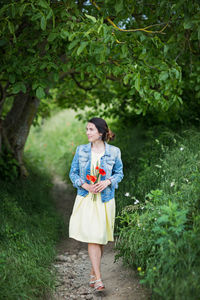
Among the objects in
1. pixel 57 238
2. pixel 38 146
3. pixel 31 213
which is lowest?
pixel 57 238

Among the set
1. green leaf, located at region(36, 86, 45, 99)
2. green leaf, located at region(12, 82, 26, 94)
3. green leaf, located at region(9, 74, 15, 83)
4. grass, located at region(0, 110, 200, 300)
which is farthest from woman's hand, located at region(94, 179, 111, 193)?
green leaf, located at region(9, 74, 15, 83)

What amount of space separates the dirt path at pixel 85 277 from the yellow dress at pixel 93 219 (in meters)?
0.51

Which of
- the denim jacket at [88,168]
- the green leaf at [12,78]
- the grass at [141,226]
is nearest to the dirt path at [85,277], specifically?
the grass at [141,226]

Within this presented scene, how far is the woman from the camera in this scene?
3582 millimetres

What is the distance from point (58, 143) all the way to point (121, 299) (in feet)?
29.5

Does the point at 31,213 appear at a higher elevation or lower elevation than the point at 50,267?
higher

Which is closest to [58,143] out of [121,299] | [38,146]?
[38,146]

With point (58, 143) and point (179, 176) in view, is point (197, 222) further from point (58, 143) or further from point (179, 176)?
point (58, 143)

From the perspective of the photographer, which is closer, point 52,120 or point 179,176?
point 179,176

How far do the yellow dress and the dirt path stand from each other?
0.51 m

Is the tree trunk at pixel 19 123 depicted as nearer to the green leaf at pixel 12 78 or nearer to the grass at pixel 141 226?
the grass at pixel 141 226

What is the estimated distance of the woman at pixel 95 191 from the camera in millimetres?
3582

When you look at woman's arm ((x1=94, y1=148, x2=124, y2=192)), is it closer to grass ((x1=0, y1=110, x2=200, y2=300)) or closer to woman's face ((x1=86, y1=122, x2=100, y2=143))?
grass ((x1=0, y1=110, x2=200, y2=300))

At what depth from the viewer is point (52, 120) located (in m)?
15.6
